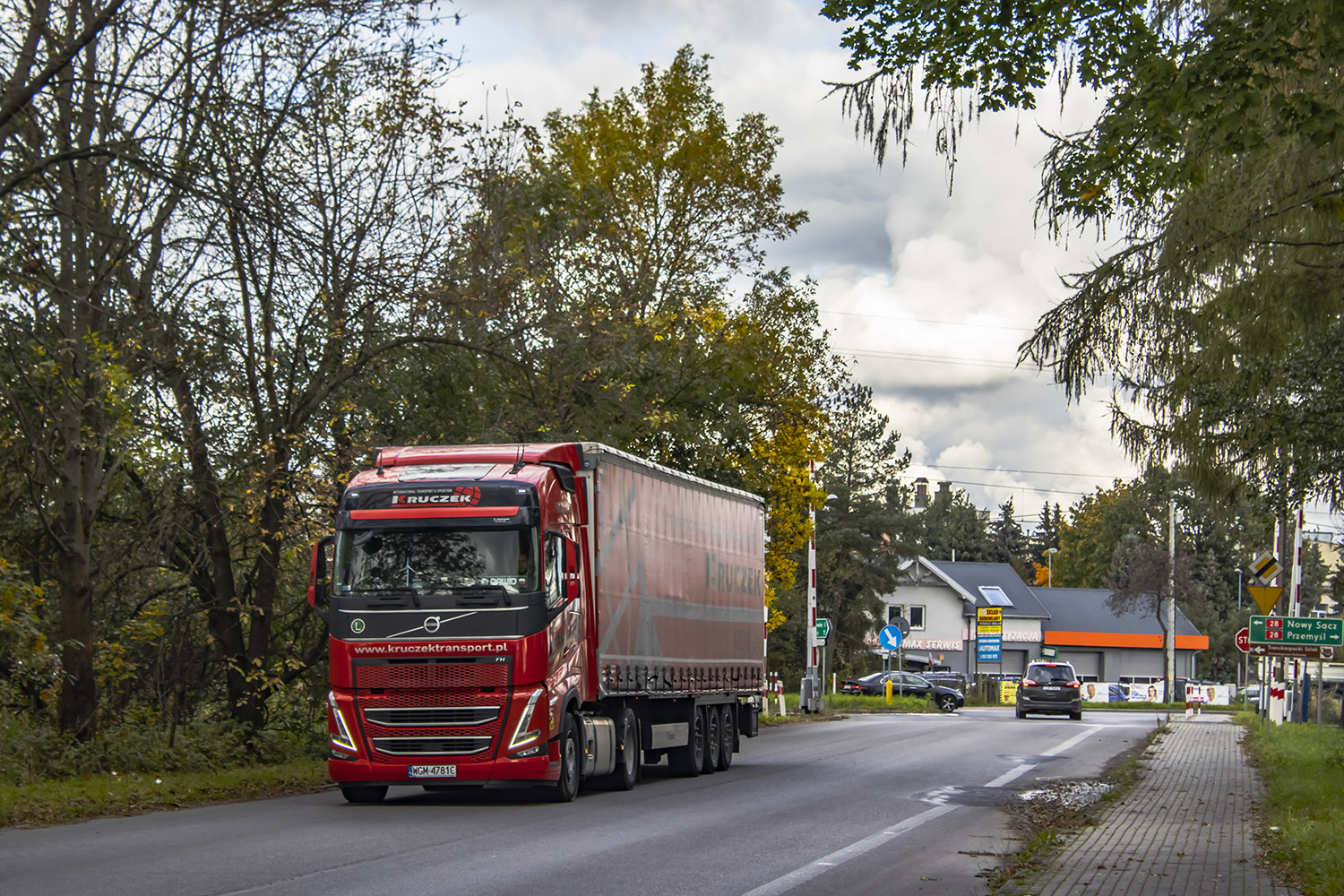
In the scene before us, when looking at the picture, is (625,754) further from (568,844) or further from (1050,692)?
(1050,692)

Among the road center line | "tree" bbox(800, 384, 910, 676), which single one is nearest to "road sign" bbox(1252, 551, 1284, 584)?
the road center line

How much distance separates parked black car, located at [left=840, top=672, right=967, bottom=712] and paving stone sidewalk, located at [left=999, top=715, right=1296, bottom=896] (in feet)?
127

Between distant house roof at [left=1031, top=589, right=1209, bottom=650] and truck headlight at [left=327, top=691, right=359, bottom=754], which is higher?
truck headlight at [left=327, top=691, right=359, bottom=754]

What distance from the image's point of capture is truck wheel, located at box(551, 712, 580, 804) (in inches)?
631

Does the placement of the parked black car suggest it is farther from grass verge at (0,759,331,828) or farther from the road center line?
the road center line

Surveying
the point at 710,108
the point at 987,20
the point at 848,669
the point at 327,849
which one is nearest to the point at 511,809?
the point at 327,849

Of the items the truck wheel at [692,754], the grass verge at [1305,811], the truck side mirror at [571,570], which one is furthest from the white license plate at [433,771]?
the grass verge at [1305,811]

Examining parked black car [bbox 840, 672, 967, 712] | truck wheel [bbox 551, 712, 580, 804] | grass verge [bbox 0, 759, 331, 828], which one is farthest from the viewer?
parked black car [bbox 840, 672, 967, 712]

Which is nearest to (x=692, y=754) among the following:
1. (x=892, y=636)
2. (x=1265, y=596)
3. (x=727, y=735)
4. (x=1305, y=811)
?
(x=727, y=735)

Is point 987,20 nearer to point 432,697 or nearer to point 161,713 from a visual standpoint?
point 432,697

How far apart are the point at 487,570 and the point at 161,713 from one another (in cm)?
831

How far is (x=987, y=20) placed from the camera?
994cm

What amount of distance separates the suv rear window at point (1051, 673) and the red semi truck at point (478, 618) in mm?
32827

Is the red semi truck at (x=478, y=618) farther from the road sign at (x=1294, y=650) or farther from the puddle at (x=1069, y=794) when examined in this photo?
the road sign at (x=1294, y=650)
